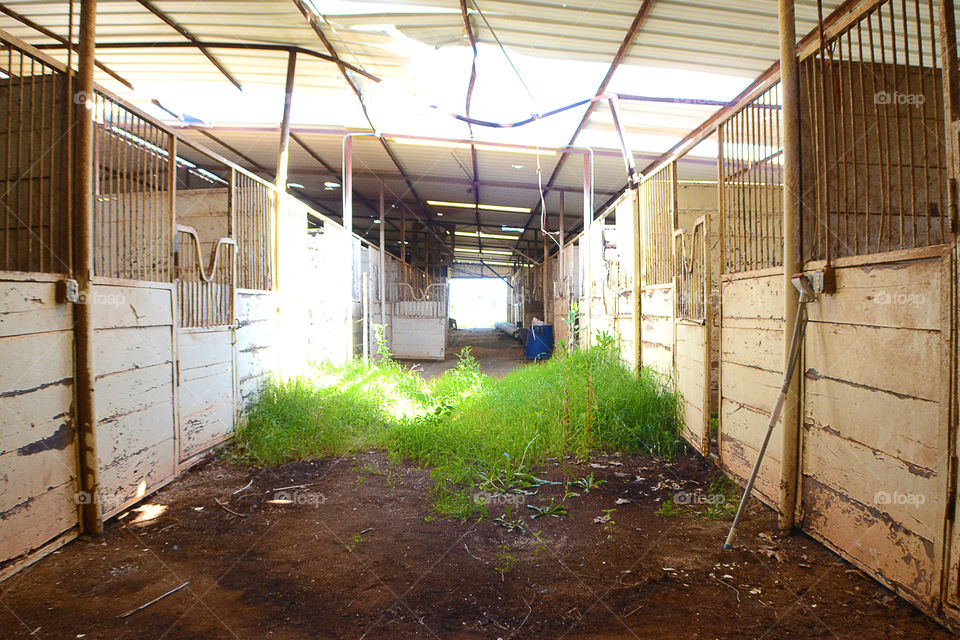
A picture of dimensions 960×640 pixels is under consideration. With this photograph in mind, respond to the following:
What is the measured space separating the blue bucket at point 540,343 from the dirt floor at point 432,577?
26.0ft

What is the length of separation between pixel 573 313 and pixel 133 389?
421cm

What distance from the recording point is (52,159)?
2.81 metres

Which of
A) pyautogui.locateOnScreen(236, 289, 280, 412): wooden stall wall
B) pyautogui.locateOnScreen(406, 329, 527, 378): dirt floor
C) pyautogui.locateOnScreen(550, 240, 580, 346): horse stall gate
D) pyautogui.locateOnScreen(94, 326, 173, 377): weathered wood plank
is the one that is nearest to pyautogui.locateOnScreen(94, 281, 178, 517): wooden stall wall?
pyautogui.locateOnScreen(94, 326, 173, 377): weathered wood plank

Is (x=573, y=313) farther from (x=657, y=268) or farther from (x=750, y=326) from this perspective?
(x=750, y=326)

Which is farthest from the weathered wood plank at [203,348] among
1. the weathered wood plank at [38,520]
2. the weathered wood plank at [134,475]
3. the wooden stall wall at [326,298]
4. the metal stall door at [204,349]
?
the wooden stall wall at [326,298]

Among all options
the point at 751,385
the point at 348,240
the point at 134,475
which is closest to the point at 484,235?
the point at 348,240

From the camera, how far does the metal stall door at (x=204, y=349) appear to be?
3.92 m

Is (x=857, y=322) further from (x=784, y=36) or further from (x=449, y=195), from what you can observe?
(x=449, y=195)

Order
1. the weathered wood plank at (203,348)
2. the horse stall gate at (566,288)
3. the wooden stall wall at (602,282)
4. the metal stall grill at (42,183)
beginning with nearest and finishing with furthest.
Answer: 1. the metal stall grill at (42,183)
2. the weathered wood plank at (203,348)
3. the wooden stall wall at (602,282)
4. the horse stall gate at (566,288)

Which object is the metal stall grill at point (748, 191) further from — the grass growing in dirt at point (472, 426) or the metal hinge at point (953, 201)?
the grass growing in dirt at point (472, 426)

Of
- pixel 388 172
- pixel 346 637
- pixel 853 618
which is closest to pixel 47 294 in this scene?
pixel 346 637

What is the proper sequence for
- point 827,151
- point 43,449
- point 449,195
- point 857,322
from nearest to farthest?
point 857,322 → point 43,449 → point 827,151 → point 449,195

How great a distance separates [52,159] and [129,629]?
8.35ft

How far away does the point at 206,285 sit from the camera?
4.32m
